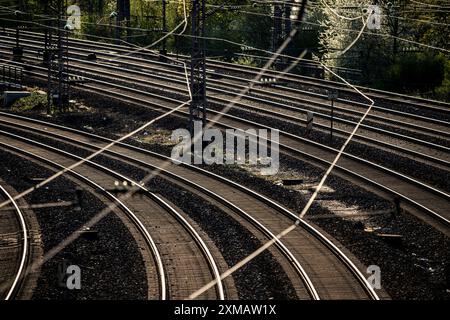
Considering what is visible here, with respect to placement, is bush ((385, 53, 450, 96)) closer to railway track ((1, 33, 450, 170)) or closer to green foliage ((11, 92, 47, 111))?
railway track ((1, 33, 450, 170))

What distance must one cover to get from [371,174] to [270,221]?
600 centimetres

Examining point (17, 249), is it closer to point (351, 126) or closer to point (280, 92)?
point (351, 126)

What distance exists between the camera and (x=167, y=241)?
20266 millimetres

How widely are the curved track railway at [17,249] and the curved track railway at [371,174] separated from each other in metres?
10.0

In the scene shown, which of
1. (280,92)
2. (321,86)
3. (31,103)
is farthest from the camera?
(321,86)

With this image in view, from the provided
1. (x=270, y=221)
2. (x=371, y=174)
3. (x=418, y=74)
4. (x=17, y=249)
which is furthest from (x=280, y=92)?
(x=17, y=249)

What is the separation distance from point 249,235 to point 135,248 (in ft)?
9.49

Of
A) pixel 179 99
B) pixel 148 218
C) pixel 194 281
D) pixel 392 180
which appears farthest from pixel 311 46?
pixel 194 281

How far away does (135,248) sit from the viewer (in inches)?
769

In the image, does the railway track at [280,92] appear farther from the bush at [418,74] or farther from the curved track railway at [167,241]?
the curved track railway at [167,241]

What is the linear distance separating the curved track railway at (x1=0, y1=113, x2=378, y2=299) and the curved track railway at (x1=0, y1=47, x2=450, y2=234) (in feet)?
11.2

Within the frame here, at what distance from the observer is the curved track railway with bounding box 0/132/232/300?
56.0 ft

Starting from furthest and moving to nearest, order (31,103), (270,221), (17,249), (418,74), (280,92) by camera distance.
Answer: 1. (418,74)
2. (31,103)
3. (280,92)
4. (270,221)
5. (17,249)
